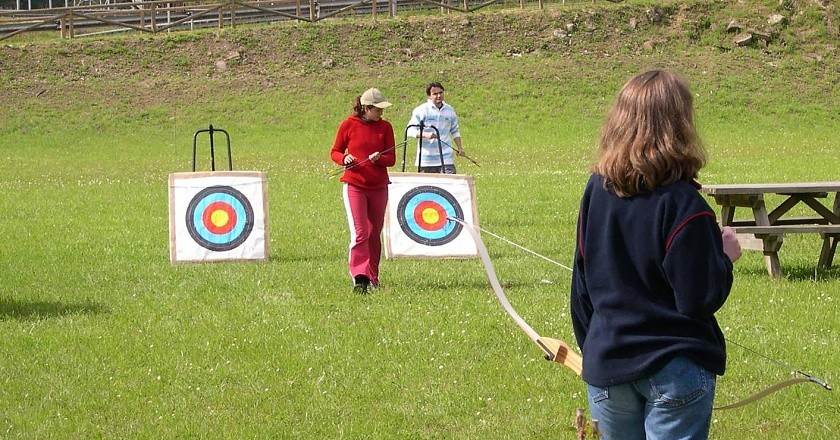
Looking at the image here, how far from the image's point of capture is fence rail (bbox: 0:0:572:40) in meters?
43.0

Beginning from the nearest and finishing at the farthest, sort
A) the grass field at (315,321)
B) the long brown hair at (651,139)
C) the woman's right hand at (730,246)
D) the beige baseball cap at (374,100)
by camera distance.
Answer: the long brown hair at (651,139) < the woman's right hand at (730,246) < the grass field at (315,321) < the beige baseball cap at (374,100)

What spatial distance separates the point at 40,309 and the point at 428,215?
4.07 metres

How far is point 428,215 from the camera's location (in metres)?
12.3

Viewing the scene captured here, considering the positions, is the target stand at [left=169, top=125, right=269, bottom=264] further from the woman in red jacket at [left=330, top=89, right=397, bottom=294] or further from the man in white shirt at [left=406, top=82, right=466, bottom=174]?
the man in white shirt at [left=406, top=82, right=466, bottom=174]

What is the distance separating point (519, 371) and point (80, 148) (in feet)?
86.7

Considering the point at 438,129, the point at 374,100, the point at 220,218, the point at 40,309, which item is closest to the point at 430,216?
the point at 220,218

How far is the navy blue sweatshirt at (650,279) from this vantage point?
11.3ft

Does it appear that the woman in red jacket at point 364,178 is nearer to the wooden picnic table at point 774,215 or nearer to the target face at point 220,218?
the target face at point 220,218

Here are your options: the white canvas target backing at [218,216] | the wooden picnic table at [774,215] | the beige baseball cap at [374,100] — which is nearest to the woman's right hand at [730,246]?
the beige baseball cap at [374,100]

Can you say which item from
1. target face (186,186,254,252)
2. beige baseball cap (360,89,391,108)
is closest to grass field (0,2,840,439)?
target face (186,186,254,252)

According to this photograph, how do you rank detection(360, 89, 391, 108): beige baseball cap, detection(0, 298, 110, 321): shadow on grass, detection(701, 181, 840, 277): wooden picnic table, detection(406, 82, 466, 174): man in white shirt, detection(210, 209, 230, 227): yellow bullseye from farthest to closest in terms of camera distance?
detection(406, 82, 466, 174): man in white shirt, detection(210, 209, 230, 227): yellow bullseye, detection(701, 181, 840, 277): wooden picnic table, detection(360, 89, 391, 108): beige baseball cap, detection(0, 298, 110, 321): shadow on grass

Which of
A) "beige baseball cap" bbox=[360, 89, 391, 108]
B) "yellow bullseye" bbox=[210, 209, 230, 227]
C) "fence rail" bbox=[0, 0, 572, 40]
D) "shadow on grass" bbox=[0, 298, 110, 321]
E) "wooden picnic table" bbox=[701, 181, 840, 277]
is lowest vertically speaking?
"shadow on grass" bbox=[0, 298, 110, 321]

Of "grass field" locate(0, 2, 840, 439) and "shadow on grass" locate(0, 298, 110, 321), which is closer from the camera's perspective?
"grass field" locate(0, 2, 840, 439)

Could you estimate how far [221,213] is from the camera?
12.4 meters
